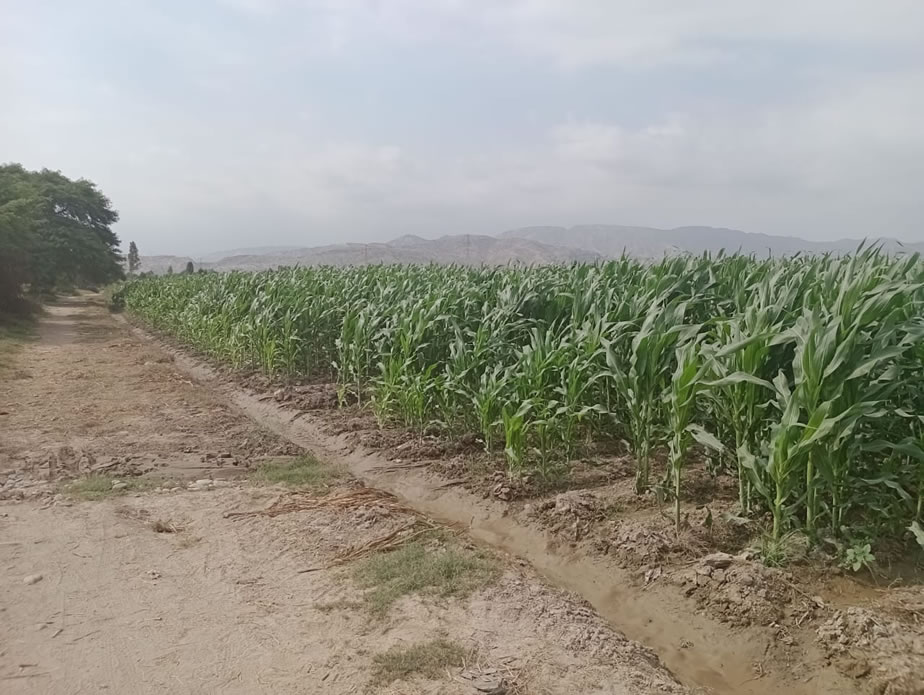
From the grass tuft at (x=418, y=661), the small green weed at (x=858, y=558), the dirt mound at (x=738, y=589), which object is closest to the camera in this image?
the grass tuft at (x=418, y=661)

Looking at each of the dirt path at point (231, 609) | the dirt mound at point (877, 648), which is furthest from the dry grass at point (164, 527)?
the dirt mound at point (877, 648)

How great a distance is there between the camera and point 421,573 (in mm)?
3648

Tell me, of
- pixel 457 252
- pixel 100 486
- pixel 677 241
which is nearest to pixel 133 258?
pixel 457 252

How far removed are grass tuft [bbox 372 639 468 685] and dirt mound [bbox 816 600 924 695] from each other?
1684mm

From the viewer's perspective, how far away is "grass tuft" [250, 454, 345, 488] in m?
5.55

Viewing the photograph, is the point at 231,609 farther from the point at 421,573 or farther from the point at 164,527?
the point at 164,527

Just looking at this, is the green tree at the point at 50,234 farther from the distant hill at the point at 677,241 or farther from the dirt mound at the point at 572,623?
the dirt mound at the point at 572,623

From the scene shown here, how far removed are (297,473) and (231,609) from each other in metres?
2.40

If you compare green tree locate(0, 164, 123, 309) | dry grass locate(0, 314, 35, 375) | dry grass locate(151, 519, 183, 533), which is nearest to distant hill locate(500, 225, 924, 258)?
dry grass locate(151, 519, 183, 533)

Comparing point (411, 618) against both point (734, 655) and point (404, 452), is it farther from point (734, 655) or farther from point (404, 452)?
point (404, 452)

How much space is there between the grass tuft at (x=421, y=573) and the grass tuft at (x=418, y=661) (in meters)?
0.39

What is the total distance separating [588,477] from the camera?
5.09 metres

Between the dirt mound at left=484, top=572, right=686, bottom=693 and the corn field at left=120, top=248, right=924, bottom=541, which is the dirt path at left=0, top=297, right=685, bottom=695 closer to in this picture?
the dirt mound at left=484, top=572, right=686, bottom=693

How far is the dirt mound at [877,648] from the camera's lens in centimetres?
264
